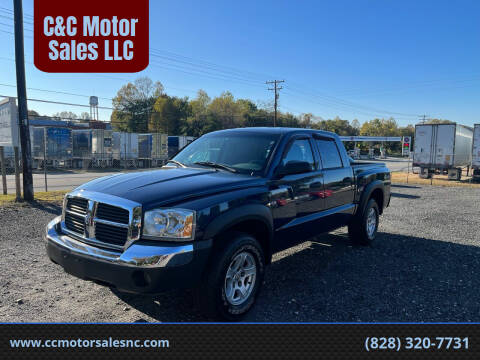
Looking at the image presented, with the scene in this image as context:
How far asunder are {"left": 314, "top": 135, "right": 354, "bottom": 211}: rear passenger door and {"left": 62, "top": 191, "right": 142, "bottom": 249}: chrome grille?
2713 millimetres

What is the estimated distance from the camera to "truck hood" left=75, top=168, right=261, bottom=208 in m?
3.04

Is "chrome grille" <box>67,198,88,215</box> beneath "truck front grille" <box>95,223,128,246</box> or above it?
above

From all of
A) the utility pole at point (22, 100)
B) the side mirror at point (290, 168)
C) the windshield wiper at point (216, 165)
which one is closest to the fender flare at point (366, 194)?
the side mirror at point (290, 168)

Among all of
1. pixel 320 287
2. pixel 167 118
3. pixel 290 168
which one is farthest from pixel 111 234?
pixel 167 118

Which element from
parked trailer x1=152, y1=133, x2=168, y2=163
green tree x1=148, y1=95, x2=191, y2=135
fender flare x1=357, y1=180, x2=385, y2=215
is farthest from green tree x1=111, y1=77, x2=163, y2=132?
fender flare x1=357, y1=180, x2=385, y2=215

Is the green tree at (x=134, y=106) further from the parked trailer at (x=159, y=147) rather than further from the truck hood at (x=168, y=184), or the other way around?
the truck hood at (x=168, y=184)

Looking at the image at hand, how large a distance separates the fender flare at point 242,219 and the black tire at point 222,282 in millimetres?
164

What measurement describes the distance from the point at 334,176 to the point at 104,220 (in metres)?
3.16

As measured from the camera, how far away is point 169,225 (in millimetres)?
2936

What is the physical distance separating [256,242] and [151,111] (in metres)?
67.3

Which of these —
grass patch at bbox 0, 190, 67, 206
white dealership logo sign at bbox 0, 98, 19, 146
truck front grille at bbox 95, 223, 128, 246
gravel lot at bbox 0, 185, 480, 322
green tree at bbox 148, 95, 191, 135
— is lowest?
gravel lot at bbox 0, 185, 480, 322

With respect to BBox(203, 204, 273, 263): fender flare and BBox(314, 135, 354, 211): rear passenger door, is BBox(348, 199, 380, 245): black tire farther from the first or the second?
BBox(203, 204, 273, 263): fender flare
